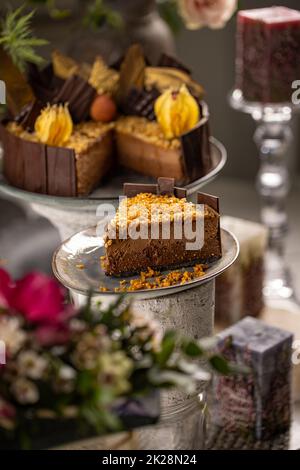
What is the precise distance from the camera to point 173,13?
2158mm

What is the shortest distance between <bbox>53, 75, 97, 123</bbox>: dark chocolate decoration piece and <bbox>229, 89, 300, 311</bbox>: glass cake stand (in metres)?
0.40

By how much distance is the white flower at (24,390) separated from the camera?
764 mm

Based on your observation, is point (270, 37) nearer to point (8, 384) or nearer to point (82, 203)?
point (82, 203)

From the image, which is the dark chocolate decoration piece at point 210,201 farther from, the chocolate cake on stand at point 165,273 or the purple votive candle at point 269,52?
the purple votive candle at point 269,52

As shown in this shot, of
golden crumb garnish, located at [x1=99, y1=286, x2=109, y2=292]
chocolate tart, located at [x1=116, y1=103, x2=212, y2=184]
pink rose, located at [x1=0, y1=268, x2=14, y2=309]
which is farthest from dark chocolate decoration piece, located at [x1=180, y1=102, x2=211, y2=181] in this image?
pink rose, located at [x1=0, y1=268, x2=14, y2=309]

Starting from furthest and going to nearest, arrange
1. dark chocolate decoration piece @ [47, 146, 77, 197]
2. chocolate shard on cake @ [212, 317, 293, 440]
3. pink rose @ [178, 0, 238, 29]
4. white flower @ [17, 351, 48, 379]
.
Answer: pink rose @ [178, 0, 238, 29]
dark chocolate decoration piece @ [47, 146, 77, 197]
chocolate shard on cake @ [212, 317, 293, 440]
white flower @ [17, 351, 48, 379]

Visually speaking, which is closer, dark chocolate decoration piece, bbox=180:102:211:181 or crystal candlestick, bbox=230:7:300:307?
dark chocolate decoration piece, bbox=180:102:211:181

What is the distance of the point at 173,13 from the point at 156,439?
1341 mm

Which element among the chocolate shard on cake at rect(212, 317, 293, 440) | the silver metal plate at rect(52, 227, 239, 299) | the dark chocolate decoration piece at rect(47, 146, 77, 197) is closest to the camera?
the silver metal plate at rect(52, 227, 239, 299)

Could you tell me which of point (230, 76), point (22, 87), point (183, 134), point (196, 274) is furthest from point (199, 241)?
point (230, 76)

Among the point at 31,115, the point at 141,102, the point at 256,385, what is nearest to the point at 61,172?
the point at 31,115

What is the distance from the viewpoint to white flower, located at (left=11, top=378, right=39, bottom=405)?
0.76m

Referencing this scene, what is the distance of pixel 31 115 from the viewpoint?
156 cm

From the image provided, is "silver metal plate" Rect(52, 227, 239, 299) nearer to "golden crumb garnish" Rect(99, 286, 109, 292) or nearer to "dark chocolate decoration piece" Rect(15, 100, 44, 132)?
"golden crumb garnish" Rect(99, 286, 109, 292)
